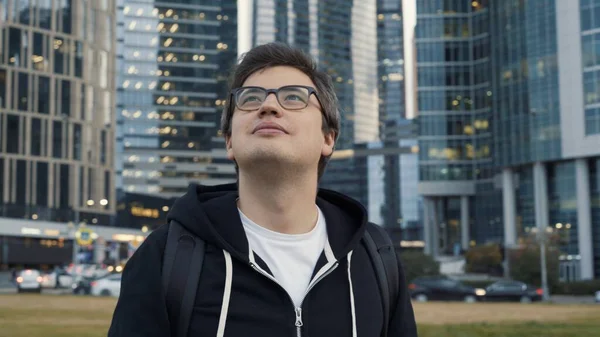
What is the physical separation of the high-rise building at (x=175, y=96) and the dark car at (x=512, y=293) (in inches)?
4577

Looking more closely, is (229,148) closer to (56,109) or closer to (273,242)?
(273,242)

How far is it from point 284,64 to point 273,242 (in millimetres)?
674

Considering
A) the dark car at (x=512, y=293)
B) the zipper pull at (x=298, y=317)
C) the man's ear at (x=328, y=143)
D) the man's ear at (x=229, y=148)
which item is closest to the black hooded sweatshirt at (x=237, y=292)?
the zipper pull at (x=298, y=317)

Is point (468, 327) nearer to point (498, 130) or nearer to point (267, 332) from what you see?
point (267, 332)

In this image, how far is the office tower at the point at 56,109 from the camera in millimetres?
94125

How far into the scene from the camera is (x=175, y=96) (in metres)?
157

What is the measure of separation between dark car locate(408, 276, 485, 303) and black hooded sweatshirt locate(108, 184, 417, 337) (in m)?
36.7

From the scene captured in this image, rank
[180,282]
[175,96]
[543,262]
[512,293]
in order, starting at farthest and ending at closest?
[175,96], [543,262], [512,293], [180,282]

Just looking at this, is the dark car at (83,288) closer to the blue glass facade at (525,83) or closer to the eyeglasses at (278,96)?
the eyeglasses at (278,96)

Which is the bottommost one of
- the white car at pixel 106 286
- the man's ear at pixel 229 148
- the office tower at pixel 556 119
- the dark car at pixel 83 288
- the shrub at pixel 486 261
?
the shrub at pixel 486 261

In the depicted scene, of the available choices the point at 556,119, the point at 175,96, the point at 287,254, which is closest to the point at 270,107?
the point at 287,254

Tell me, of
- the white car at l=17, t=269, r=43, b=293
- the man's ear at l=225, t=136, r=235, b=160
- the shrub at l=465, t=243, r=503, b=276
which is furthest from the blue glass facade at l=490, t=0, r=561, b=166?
the man's ear at l=225, t=136, r=235, b=160

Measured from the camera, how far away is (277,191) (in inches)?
116

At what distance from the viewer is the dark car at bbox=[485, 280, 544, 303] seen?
4019cm
